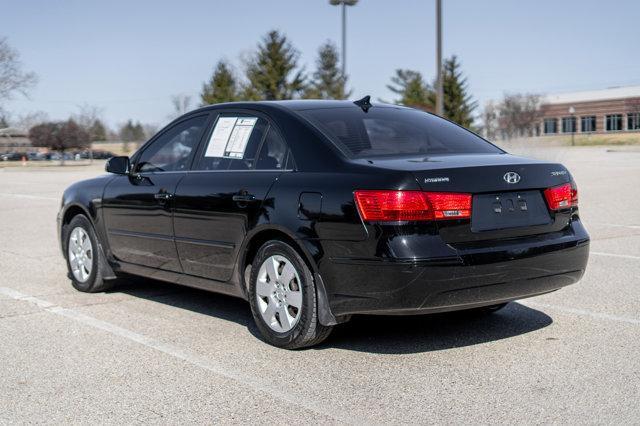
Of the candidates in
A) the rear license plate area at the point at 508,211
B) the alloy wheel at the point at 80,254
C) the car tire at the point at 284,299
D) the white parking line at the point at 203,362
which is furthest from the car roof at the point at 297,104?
the alloy wheel at the point at 80,254

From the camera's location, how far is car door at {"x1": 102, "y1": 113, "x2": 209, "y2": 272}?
6320mm

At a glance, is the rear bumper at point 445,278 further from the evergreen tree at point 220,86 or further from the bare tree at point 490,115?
the bare tree at point 490,115

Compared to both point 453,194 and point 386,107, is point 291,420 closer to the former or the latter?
point 453,194

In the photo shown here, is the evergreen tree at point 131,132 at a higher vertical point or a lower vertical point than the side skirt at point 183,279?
higher

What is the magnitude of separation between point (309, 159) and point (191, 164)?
1318 mm

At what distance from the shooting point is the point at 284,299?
529 centimetres

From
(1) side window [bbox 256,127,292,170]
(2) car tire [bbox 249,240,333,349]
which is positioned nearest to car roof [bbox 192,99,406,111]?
(1) side window [bbox 256,127,292,170]

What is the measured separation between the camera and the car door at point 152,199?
6320mm

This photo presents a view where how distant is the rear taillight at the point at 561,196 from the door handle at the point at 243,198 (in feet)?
6.08

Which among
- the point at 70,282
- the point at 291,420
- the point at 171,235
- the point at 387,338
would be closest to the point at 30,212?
the point at 70,282

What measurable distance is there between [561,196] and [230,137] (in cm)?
231

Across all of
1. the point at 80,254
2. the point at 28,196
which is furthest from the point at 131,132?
the point at 80,254

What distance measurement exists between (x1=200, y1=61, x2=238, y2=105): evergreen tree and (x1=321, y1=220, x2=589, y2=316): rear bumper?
69924 millimetres

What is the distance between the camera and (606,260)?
8.91 m
